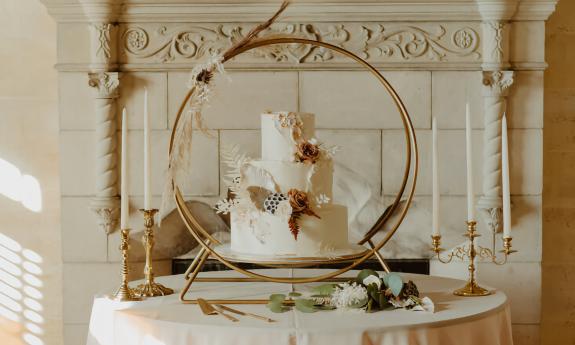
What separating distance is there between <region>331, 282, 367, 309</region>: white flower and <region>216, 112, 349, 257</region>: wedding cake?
150mm

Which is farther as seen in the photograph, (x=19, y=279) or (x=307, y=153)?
(x=19, y=279)

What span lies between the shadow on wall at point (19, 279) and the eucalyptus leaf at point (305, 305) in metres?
2.24

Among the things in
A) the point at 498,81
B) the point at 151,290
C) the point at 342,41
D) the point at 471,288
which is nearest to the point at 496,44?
the point at 498,81

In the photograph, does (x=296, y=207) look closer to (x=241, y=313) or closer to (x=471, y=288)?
(x=241, y=313)

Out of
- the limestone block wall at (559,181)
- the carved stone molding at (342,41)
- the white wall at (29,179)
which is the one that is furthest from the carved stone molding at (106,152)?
the limestone block wall at (559,181)

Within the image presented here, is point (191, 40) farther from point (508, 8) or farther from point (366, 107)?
point (508, 8)

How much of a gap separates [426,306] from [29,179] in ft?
8.35

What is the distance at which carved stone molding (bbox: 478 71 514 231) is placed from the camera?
399 cm

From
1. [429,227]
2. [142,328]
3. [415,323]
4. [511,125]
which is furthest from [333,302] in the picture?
[511,125]

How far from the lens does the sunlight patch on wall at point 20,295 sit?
4.35 m

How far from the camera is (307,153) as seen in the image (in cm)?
272

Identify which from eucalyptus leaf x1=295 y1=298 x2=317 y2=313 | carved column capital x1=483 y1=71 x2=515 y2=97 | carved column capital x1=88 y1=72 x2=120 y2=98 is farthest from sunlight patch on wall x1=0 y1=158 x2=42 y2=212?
carved column capital x1=483 y1=71 x2=515 y2=97

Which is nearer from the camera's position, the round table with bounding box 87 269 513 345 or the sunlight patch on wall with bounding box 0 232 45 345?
the round table with bounding box 87 269 513 345

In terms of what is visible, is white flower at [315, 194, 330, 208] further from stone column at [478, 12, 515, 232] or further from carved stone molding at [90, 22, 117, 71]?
carved stone molding at [90, 22, 117, 71]
